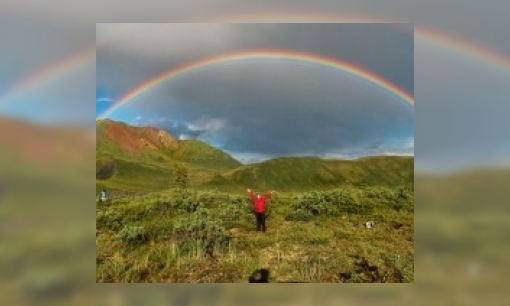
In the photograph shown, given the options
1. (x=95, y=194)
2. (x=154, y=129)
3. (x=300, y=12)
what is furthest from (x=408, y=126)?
(x=95, y=194)

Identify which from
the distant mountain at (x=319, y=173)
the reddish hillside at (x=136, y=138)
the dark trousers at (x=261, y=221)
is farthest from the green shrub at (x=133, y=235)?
the dark trousers at (x=261, y=221)

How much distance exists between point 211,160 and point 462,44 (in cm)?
302

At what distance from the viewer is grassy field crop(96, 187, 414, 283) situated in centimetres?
633

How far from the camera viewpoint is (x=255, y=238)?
6418 millimetres

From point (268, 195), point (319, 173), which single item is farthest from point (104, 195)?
point (319, 173)

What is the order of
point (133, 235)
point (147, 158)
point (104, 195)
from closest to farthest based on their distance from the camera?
1. point (133, 235)
2. point (104, 195)
3. point (147, 158)

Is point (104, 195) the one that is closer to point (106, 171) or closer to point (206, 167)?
point (106, 171)

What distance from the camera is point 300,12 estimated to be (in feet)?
20.5

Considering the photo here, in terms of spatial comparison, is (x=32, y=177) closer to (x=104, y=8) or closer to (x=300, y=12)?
(x=104, y=8)

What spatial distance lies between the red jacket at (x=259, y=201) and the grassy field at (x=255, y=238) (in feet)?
0.24

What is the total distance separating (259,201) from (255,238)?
42cm

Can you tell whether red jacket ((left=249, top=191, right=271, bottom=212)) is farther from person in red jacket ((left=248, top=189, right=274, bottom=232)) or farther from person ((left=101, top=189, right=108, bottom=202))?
person ((left=101, top=189, right=108, bottom=202))

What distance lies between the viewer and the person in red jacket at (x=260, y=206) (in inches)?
255

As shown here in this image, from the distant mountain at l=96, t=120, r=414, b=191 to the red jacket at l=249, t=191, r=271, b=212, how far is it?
0.09m
